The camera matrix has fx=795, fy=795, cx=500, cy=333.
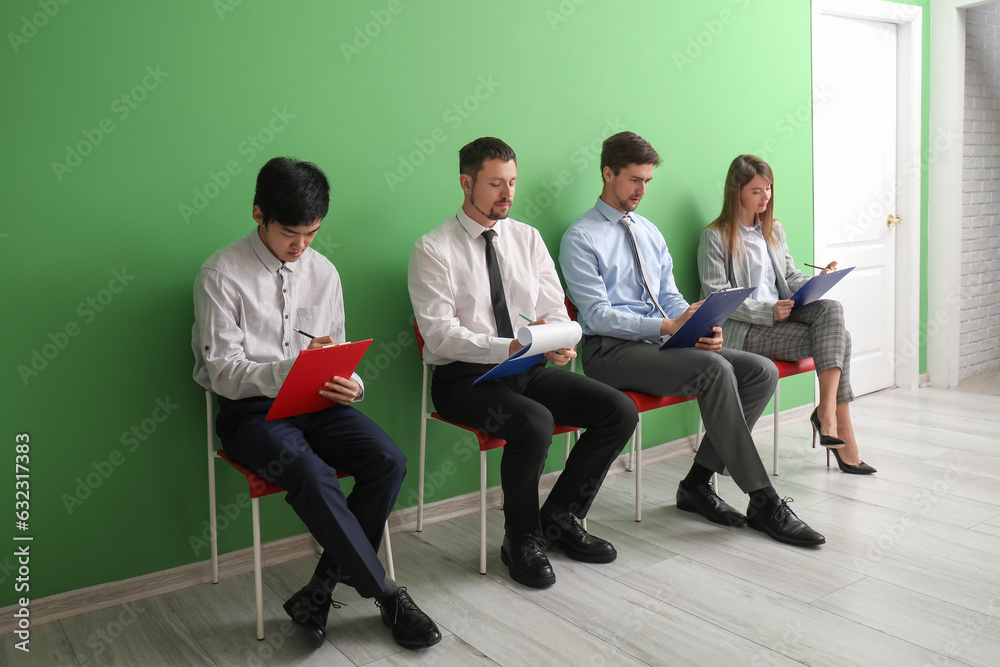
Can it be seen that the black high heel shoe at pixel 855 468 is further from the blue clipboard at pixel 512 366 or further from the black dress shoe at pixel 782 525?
the blue clipboard at pixel 512 366

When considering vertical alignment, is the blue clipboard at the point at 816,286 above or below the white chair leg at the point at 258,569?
above

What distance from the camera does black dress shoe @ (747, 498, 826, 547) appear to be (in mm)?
2578

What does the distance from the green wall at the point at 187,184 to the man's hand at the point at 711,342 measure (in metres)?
0.74

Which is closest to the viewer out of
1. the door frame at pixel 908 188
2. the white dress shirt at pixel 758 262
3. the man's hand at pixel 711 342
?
the man's hand at pixel 711 342

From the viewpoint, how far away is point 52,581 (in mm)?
2203

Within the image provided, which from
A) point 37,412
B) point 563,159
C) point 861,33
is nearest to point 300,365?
point 37,412

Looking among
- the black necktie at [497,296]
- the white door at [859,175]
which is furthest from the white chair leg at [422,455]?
the white door at [859,175]

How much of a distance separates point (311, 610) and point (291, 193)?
43.2 inches

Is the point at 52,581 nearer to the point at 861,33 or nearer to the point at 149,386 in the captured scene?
the point at 149,386

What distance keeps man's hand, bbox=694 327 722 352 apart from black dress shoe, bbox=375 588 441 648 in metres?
1.38

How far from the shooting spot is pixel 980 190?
16.1ft

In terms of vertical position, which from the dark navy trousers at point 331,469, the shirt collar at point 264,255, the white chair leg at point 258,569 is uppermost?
the shirt collar at point 264,255

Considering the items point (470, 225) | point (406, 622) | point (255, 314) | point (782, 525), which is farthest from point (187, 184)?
point (782, 525)

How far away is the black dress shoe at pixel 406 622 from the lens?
2.02m
